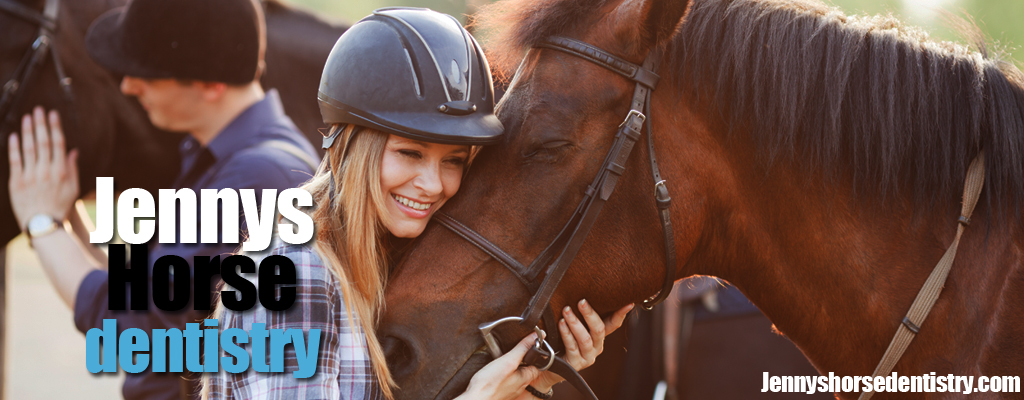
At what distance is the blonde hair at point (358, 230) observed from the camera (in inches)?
69.6

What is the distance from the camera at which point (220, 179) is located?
110 inches

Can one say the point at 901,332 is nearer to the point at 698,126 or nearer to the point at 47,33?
the point at 698,126

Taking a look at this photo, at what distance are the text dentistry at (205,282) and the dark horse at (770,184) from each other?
0.29 metres

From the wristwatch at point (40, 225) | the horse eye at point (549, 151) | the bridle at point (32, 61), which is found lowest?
the wristwatch at point (40, 225)

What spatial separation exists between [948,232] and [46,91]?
415 cm

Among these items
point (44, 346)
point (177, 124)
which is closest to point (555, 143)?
point (177, 124)

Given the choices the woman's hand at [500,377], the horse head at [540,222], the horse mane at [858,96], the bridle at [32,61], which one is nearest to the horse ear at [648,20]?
the horse head at [540,222]

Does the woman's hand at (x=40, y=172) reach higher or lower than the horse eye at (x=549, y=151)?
lower

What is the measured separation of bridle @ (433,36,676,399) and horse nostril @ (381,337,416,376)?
208 mm

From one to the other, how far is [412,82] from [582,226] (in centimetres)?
60

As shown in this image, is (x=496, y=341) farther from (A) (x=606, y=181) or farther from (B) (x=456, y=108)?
(B) (x=456, y=108)

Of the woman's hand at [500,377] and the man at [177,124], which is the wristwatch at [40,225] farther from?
the woman's hand at [500,377]

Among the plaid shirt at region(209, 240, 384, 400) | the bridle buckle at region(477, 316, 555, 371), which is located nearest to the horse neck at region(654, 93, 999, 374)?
the bridle buckle at region(477, 316, 555, 371)

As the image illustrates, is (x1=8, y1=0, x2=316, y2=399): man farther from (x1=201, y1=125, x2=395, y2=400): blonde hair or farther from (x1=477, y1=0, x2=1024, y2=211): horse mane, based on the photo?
(x1=477, y1=0, x2=1024, y2=211): horse mane
